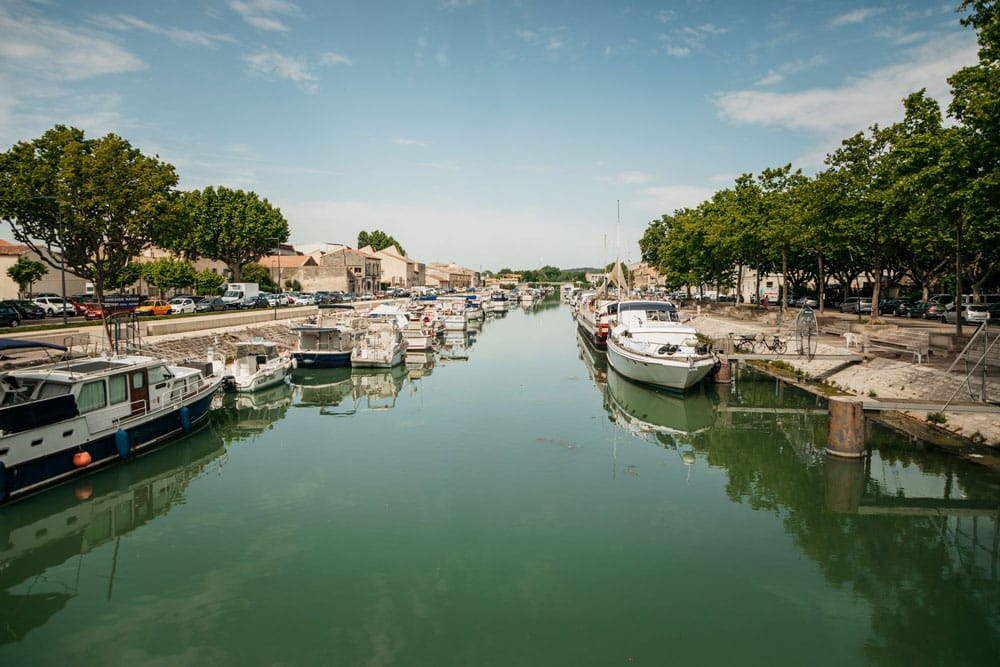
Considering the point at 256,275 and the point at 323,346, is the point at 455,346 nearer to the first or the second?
the point at 323,346

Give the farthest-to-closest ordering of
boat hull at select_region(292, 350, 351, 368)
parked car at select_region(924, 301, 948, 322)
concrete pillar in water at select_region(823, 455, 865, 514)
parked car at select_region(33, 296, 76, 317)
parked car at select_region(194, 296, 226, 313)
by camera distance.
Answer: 1. parked car at select_region(194, 296, 226, 313)
2. parked car at select_region(33, 296, 76, 317)
3. parked car at select_region(924, 301, 948, 322)
4. boat hull at select_region(292, 350, 351, 368)
5. concrete pillar in water at select_region(823, 455, 865, 514)

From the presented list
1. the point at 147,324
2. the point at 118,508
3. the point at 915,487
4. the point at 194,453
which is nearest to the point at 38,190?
the point at 147,324

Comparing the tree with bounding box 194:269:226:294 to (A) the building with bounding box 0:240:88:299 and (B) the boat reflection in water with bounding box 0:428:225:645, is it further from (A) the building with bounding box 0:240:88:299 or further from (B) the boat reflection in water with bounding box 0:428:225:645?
(B) the boat reflection in water with bounding box 0:428:225:645

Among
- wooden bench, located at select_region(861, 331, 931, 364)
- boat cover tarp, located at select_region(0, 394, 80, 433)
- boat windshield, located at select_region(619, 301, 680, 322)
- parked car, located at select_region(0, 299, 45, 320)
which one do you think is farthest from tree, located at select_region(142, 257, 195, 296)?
wooden bench, located at select_region(861, 331, 931, 364)

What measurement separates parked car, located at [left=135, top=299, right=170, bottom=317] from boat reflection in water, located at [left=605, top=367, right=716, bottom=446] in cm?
3647

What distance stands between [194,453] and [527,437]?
11455 mm

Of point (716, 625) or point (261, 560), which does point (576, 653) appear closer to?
point (716, 625)

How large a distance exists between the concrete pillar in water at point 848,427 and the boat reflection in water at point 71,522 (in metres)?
19.2

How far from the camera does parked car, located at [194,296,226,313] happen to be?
5309 cm

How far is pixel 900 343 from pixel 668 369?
1239 centimetres

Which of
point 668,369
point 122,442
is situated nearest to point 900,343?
point 668,369

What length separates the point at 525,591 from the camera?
10.9 meters

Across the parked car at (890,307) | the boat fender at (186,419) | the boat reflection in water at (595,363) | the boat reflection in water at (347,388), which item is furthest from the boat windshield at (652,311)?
the parked car at (890,307)

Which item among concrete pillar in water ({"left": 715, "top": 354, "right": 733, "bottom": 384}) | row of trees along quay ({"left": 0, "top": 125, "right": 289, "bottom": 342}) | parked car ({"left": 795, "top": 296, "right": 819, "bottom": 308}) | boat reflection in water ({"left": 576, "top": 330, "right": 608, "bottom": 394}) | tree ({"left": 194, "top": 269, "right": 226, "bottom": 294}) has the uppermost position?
row of trees along quay ({"left": 0, "top": 125, "right": 289, "bottom": 342})
